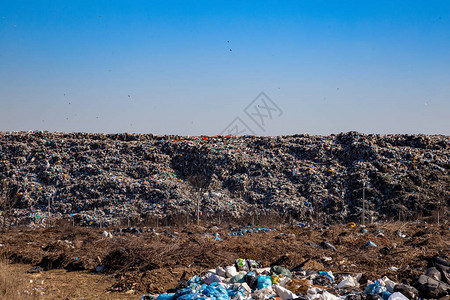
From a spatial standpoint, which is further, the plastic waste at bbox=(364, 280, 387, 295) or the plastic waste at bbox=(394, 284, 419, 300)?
the plastic waste at bbox=(364, 280, 387, 295)

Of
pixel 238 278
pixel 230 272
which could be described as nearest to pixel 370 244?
pixel 230 272

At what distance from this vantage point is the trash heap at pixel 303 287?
4.06 metres

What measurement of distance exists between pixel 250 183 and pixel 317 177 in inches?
112

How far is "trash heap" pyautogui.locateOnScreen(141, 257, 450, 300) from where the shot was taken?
13.3 ft

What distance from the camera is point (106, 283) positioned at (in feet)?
19.5

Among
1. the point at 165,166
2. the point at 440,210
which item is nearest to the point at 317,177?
the point at 440,210

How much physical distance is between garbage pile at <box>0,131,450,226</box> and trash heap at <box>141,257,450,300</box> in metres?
8.65

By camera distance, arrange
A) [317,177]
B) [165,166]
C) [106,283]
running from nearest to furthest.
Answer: [106,283] < [317,177] < [165,166]

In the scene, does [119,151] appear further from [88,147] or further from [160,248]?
[160,248]

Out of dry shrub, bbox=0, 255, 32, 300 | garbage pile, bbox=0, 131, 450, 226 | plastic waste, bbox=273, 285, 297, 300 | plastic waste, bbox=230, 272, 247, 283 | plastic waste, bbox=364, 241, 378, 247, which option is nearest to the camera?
dry shrub, bbox=0, 255, 32, 300

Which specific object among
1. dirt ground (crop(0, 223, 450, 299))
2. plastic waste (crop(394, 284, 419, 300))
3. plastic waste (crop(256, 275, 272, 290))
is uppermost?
plastic waste (crop(394, 284, 419, 300))

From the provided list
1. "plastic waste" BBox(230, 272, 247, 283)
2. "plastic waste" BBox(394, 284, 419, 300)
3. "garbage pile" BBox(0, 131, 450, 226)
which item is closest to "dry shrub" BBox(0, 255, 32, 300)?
"plastic waste" BBox(230, 272, 247, 283)

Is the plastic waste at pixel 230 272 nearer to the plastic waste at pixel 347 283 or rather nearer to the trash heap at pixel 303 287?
the trash heap at pixel 303 287

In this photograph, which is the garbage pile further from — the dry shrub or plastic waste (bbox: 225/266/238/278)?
the dry shrub
